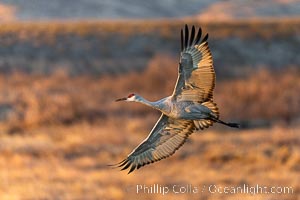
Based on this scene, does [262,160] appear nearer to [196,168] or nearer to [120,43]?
[196,168]

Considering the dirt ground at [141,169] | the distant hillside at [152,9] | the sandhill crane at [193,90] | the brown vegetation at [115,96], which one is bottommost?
the dirt ground at [141,169]

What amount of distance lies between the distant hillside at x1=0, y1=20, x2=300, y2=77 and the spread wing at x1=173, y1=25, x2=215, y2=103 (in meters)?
24.7

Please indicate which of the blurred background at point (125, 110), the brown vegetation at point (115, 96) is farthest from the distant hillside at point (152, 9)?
the brown vegetation at point (115, 96)

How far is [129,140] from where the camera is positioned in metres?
20.4

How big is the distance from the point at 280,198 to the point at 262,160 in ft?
11.2

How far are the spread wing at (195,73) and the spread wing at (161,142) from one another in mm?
813

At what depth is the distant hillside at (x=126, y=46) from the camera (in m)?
33.1

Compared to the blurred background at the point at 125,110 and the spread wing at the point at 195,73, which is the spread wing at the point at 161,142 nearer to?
the spread wing at the point at 195,73

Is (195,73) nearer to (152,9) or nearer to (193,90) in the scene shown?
(193,90)

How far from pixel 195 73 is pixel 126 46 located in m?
31.5

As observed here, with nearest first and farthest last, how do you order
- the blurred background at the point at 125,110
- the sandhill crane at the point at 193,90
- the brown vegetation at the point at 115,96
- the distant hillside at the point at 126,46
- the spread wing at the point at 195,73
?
the sandhill crane at the point at 193,90 → the spread wing at the point at 195,73 → the blurred background at the point at 125,110 → the brown vegetation at the point at 115,96 → the distant hillside at the point at 126,46

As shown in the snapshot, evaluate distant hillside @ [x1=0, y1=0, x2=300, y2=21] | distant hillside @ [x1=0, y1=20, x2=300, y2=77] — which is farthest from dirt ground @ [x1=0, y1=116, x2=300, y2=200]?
distant hillside @ [x1=0, y1=0, x2=300, y2=21]

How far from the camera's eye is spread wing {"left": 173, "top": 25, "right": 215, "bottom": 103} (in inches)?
243

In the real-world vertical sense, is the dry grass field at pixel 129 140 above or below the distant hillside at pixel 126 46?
below
